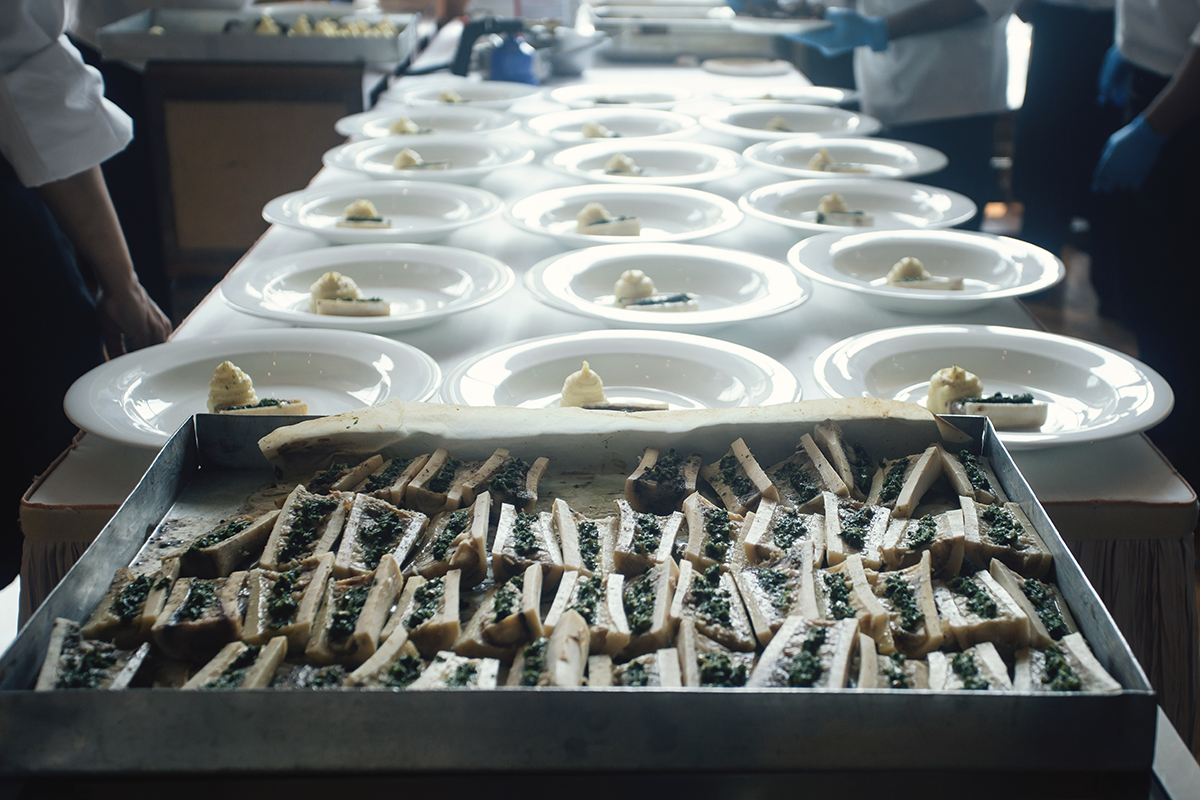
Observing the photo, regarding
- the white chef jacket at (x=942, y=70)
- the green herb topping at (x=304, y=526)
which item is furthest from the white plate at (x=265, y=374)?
the white chef jacket at (x=942, y=70)

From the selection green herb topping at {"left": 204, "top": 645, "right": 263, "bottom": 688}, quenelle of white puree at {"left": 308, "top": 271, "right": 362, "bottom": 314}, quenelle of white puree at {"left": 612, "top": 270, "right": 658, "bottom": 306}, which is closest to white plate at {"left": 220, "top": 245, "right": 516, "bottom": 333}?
A: quenelle of white puree at {"left": 308, "top": 271, "right": 362, "bottom": 314}

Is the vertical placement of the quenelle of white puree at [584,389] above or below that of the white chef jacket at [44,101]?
below

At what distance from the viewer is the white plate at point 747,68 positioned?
4895 millimetres

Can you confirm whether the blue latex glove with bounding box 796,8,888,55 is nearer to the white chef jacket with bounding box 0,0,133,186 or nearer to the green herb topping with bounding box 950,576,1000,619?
the white chef jacket with bounding box 0,0,133,186

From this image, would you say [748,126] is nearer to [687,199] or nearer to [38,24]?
[687,199]

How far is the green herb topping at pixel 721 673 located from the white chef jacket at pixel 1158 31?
9.86 ft

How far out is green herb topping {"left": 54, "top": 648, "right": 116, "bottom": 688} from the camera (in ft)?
2.83

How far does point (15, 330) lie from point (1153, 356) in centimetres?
387

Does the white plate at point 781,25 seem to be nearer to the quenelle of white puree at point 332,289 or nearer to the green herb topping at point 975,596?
the quenelle of white puree at point 332,289

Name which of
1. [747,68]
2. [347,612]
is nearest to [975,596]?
[347,612]

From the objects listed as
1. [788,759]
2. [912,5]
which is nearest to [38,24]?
[788,759]

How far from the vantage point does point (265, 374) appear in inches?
67.2

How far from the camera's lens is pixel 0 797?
2.52 feet

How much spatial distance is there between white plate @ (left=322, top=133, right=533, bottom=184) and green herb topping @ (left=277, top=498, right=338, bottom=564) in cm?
190
